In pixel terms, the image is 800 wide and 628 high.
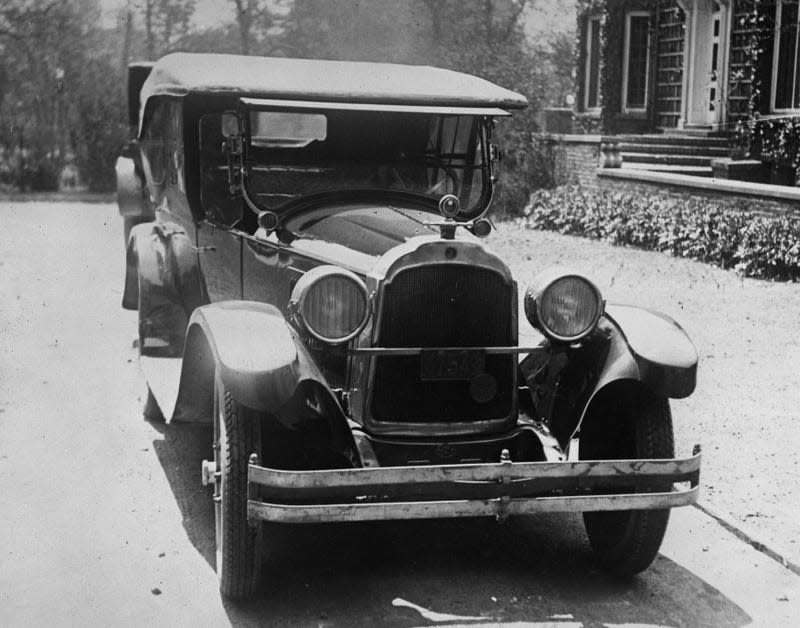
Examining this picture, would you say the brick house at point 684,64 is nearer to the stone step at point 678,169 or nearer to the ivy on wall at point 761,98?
the ivy on wall at point 761,98

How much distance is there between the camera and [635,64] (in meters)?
20.4

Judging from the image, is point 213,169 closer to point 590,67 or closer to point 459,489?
point 459,489

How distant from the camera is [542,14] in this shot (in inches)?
1125

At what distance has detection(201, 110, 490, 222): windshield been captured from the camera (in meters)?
5.52

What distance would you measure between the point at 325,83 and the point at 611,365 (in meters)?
2.21

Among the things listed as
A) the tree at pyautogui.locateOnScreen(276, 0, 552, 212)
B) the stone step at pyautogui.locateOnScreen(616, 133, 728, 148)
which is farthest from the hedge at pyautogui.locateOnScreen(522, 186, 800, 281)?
the tree at pyautogui.locateOnScreen(276, 0, 552, 212)

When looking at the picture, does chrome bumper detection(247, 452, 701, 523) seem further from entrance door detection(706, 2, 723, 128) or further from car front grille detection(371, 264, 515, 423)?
entrance door detection(706, 2, 723, 128)

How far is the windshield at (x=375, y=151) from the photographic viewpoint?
5.52 metres

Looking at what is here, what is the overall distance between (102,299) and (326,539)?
6.49 meters

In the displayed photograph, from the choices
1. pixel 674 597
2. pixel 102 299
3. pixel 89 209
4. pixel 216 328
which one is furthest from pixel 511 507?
pixel 89 209

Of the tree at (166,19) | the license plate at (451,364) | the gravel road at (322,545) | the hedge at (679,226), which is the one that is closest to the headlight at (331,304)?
the license plate at (451,364)

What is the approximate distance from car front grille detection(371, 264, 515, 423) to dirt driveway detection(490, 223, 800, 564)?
156cm

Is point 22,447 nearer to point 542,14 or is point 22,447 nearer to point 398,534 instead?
point 398,534

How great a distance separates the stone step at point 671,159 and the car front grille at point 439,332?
1340 centimetres
